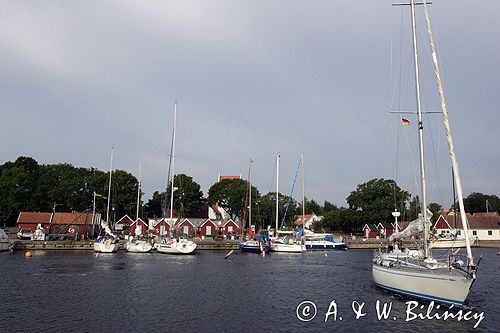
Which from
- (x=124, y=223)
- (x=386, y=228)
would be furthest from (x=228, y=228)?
(x=386, y=228)

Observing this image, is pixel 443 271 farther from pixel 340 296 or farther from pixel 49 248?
pixel 49 248

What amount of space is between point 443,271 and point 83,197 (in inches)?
4009

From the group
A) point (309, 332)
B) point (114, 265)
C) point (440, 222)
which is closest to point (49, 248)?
point (114, 265)

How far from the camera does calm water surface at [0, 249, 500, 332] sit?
22328 millimetres

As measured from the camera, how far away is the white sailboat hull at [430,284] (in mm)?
22781

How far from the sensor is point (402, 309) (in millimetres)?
25297

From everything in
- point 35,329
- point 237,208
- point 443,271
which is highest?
point 237,208

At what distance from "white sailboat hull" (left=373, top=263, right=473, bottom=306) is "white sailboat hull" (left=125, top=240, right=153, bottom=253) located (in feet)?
151

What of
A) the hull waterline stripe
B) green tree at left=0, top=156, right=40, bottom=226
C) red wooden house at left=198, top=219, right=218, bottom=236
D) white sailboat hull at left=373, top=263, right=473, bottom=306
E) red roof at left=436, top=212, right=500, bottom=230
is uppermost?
green tree at left=0, top=156, right=40, bottom=226

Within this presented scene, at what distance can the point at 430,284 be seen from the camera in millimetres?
24234

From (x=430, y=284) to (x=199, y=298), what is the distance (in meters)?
15.1

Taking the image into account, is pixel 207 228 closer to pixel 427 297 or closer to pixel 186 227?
pixel 186 227

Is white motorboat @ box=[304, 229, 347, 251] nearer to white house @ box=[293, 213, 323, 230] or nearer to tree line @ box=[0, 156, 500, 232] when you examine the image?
tree line @ box=[0, 156, 500, 232]

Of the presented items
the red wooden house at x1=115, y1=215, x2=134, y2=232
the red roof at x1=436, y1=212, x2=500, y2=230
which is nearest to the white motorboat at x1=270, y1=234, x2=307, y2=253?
the red wooden house at x1=115, y1=215, x2=134, y2=232
